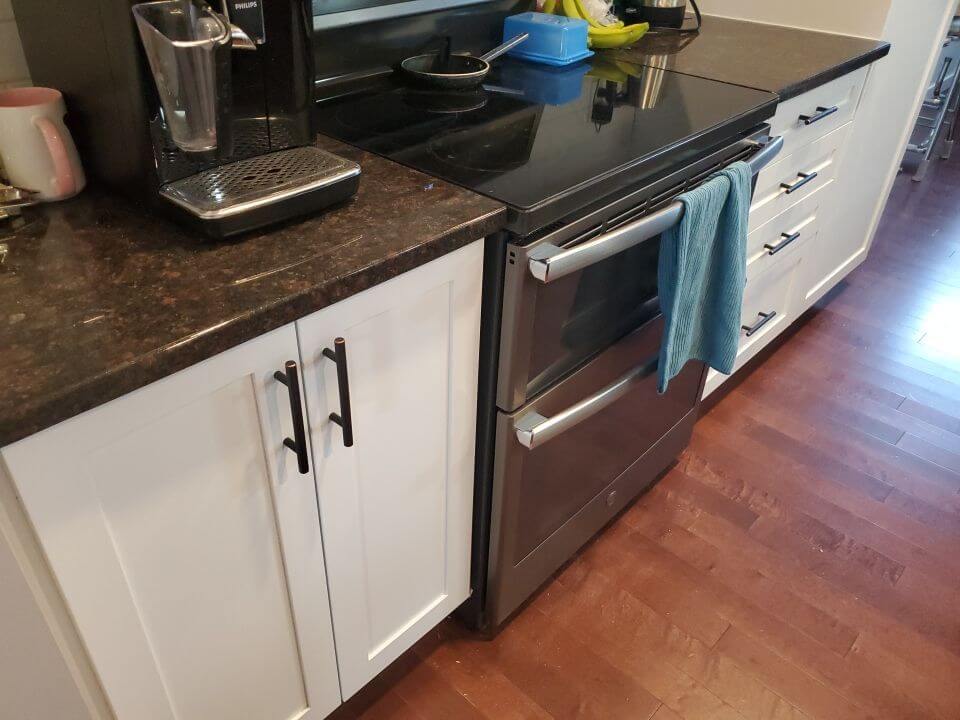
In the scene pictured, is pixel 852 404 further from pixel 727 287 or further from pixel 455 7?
pixel 455 7

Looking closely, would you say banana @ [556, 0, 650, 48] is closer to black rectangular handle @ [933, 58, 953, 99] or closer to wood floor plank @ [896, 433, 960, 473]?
wood floor plank @ [896, 433, 960, 473]

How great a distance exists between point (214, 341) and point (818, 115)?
59.5 inches

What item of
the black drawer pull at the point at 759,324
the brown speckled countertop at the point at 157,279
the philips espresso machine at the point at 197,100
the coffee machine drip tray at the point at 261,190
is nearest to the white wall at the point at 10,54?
the philips espresso machine at the point at 197,100

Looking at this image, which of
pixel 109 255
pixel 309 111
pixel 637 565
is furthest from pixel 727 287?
pixel 109 255

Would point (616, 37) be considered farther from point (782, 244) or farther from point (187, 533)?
point (187, 533)

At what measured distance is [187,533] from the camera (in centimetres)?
A: 83

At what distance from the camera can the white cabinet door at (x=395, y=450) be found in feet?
2.99

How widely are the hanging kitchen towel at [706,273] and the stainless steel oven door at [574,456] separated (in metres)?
0.09

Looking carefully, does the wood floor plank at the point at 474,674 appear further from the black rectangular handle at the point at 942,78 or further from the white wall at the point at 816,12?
the black rectangular handle at the point at 942,78

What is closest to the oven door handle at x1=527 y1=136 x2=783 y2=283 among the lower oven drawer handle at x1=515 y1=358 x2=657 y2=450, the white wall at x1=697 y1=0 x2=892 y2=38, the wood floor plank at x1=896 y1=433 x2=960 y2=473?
the lower oven drawer handle at x1=515 y1=358 x2=657 y2=450

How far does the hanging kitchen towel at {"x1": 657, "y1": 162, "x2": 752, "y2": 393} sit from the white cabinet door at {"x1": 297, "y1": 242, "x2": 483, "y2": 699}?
14.5 inches

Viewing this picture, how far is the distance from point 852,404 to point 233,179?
6.29ft

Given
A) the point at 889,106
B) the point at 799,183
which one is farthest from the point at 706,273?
the point at 889,106

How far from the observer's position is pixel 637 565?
166 centimetres
